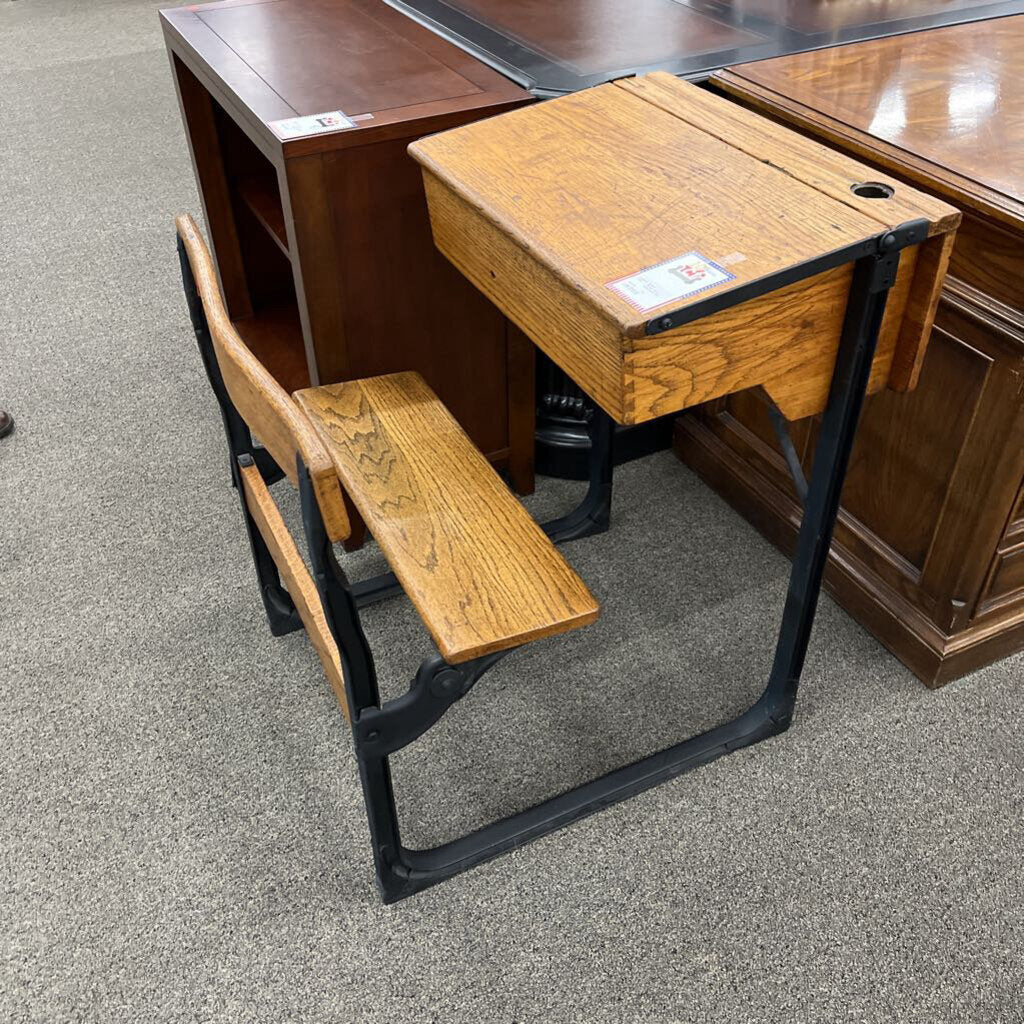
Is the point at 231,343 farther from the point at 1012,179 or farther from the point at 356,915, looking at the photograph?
the point at 1012,179

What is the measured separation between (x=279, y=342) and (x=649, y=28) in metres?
0.95

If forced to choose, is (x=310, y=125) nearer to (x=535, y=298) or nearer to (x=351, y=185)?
(x=351, y=185)

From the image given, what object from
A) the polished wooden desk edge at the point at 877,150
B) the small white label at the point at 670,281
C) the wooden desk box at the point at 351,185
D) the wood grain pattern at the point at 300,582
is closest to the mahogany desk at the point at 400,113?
the wooden desk box at the point at 351,185

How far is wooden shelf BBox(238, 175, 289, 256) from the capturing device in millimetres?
1902

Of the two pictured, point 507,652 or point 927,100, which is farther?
point 927,100

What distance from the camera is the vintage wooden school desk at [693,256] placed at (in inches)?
40.4

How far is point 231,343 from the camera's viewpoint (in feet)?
3.66

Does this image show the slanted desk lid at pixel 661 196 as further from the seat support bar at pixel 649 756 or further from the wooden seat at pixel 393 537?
the wooden seat at pixel 393 537

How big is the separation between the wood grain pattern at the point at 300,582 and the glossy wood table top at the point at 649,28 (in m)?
0.77

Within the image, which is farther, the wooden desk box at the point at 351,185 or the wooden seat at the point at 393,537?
the wooden desk box at the point at 351,185

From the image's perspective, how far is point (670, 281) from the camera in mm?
1015

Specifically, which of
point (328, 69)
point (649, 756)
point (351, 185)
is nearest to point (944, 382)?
point (649, 756)

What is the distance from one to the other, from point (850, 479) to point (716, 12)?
0.93 metres

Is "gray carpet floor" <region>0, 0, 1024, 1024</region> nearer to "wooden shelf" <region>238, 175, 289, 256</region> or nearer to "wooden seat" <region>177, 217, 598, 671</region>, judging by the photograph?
"wooden seat" <region>177, 217, 598, 671</region>
